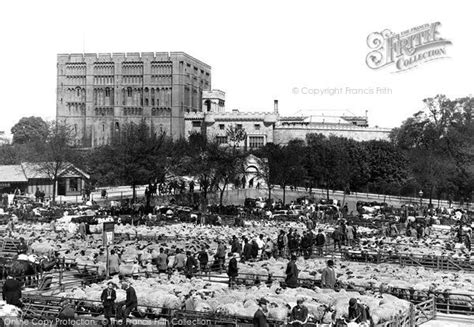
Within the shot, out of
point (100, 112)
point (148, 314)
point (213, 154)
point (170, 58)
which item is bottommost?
point (148, 314)

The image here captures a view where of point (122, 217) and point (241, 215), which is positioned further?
point (241, 215)

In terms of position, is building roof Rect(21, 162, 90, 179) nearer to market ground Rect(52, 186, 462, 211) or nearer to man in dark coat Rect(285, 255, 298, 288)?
market ground Rect(52, 186, 462, 211)

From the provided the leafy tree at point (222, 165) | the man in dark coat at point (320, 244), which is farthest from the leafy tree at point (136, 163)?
the man in dark coat at point (320, 244)

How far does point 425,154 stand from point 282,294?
193ft

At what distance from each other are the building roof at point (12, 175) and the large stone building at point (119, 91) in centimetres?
6333

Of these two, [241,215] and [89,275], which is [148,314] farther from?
[241,215]

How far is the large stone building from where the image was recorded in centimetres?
13038

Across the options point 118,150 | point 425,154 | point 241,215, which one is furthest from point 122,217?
point 425,154

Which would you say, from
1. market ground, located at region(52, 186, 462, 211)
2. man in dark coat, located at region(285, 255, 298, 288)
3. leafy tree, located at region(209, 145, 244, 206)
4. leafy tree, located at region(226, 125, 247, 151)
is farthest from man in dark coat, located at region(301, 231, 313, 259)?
leafy tree, located at region(226, 125, 247, 151)

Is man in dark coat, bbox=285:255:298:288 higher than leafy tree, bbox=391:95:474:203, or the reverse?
leafy tree, bbox=391:95:474:203

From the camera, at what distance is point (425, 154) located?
74812mm

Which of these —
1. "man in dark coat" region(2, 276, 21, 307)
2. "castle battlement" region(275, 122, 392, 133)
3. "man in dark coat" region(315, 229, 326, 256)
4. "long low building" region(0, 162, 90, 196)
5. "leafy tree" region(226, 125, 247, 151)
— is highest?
"castle battlement" region(275, 122, 392, 133)

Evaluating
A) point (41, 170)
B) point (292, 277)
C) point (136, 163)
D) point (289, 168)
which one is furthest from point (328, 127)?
point (292, 277)

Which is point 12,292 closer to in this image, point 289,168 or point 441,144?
point 289,168
